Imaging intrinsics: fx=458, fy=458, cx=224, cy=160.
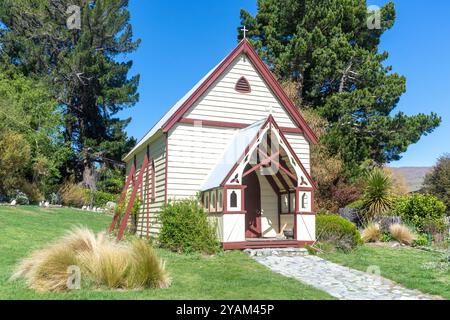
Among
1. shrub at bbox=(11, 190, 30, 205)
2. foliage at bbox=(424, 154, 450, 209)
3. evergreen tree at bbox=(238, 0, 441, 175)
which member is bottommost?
shrub at bbox=(11, 190, 30, 205)

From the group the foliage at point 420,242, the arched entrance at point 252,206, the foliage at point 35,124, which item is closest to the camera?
the arched entrance at point 252,206

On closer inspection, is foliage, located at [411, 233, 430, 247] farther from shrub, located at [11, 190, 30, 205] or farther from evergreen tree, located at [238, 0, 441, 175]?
shrub, located at [11, 190, 30, 205]

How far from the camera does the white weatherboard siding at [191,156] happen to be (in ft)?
55.4

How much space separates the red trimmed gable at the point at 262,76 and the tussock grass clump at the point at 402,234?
5207mm

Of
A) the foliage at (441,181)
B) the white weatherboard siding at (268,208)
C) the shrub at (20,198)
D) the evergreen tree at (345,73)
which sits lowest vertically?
the white weatherboard siding at (268,208)

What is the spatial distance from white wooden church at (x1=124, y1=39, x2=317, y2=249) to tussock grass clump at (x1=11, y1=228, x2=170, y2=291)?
5969mm

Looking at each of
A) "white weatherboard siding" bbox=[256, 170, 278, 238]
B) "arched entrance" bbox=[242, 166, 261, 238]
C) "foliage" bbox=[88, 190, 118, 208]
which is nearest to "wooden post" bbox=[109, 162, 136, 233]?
"arched entrance" bbox=[242, 166, 261, 238]

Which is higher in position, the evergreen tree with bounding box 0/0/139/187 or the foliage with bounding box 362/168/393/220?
the evergreen tree with bounding box 0/0/139/187

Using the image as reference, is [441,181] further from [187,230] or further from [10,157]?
[10,157]

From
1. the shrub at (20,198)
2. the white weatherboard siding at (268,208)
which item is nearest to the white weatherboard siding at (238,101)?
the white weatherboard siding at (268,208)

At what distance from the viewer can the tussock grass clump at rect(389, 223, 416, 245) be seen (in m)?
19.4

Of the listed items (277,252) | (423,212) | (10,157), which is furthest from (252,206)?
(10,157)

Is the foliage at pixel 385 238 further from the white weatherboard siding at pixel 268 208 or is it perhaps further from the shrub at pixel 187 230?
the shrub at pixel 187 230
